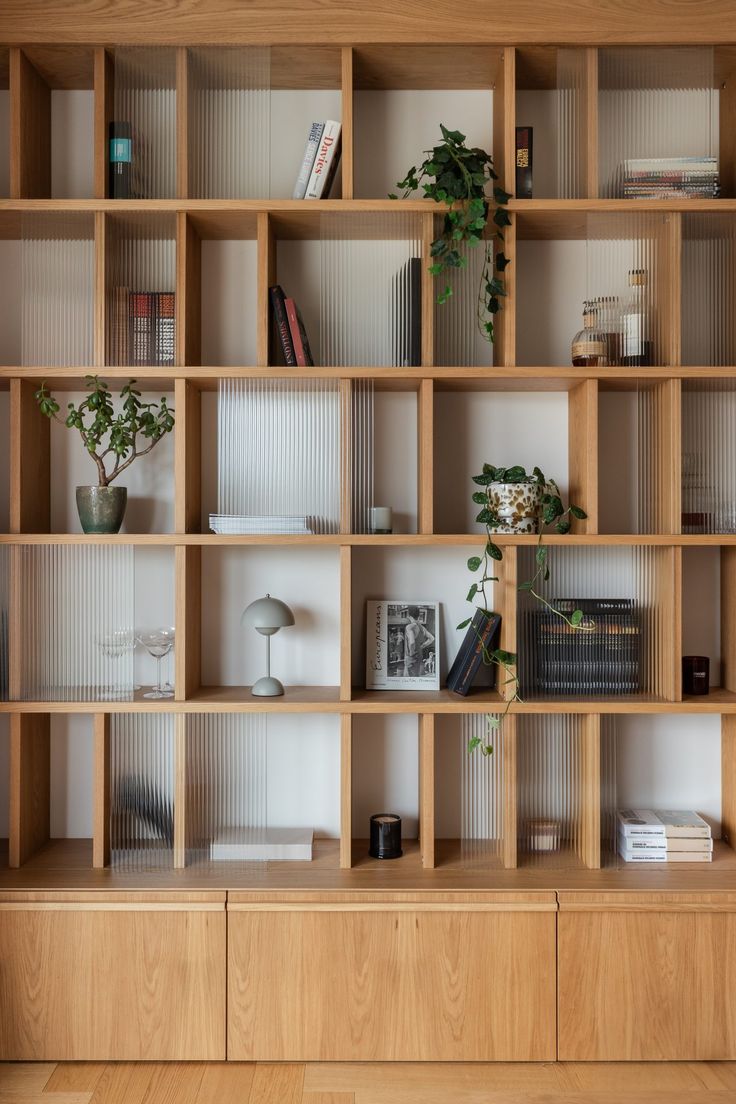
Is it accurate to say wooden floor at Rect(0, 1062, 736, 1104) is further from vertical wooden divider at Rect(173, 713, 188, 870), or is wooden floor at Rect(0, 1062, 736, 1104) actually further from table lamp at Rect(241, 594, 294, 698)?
table lamp at Rect(241, 594, 294, 698)

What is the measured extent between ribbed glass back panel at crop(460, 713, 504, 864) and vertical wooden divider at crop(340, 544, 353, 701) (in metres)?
0.33

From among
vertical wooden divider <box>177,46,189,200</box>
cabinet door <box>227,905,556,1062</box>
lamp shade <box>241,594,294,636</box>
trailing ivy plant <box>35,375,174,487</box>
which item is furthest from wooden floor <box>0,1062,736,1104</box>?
vertical wooden divider <box>177,46,189,200</box>

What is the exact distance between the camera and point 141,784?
7.93 feet

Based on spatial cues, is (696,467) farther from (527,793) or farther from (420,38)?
(420,38)

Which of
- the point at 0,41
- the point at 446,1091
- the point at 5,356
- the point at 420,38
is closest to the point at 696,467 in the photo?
the point at 420,38

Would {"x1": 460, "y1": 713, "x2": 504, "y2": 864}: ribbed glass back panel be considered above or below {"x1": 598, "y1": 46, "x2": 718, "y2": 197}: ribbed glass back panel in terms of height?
below

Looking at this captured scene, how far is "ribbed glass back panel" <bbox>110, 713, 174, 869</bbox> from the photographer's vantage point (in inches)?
94.8

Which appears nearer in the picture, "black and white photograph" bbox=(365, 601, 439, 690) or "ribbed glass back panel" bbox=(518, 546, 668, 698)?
"ribbed glass back panel" bbox=(518, 546, 668, 698)

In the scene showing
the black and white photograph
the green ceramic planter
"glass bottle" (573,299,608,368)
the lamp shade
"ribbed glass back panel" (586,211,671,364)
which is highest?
"ribbed glass back panel" (586,211,671,364)

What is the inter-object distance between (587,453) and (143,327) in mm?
1202

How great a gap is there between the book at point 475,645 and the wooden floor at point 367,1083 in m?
0.92

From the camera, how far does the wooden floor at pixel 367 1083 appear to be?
2.13 meters

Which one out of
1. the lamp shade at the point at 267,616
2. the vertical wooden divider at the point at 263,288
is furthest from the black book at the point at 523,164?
the lamp shade at the point at 267,616

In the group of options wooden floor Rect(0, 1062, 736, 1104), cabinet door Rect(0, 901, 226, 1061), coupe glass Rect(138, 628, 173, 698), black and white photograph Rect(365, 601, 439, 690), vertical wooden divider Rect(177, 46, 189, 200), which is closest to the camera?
wooden floor Rect(0, 1062, 736, 1104)
